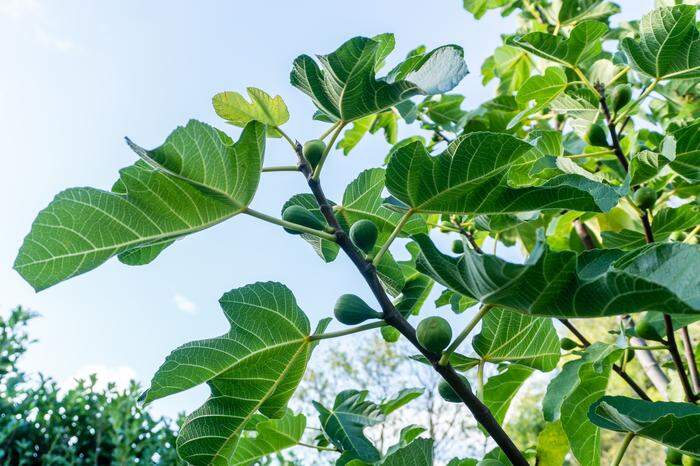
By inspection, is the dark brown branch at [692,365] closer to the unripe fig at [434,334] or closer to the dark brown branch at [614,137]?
the dark brown branch at [614,137]

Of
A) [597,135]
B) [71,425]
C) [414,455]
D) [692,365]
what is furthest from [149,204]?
[71,425]

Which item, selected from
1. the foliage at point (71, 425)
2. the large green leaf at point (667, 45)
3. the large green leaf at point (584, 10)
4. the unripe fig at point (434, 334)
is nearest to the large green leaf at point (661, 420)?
the unripe fig at point (434, 334)

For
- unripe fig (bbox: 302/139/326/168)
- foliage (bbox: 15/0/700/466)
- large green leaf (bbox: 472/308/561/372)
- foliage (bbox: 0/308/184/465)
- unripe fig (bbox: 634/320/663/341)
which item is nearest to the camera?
foliage (bbox: 15/0/700/466)

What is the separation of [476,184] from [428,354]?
235mm

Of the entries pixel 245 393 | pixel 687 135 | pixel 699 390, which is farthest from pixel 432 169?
pixel 699 390

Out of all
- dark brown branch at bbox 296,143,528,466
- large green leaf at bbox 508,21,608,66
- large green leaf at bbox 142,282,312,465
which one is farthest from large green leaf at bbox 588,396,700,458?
large green leaf at bbox 508,21,608,66

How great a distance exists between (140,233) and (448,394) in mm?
495

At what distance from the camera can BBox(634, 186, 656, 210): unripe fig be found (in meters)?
1.25

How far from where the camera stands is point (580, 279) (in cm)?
56

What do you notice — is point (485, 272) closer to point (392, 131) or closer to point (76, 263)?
point (76, 263)

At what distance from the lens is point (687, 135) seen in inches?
44.1

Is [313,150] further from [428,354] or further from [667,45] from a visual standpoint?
[667,45]

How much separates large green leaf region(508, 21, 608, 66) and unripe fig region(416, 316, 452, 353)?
0.91m

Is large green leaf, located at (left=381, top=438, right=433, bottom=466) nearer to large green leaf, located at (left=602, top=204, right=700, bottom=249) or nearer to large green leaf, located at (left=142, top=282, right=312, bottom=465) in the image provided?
large green leaf, located at (left=142, top=282, right=312, bottom=465)
